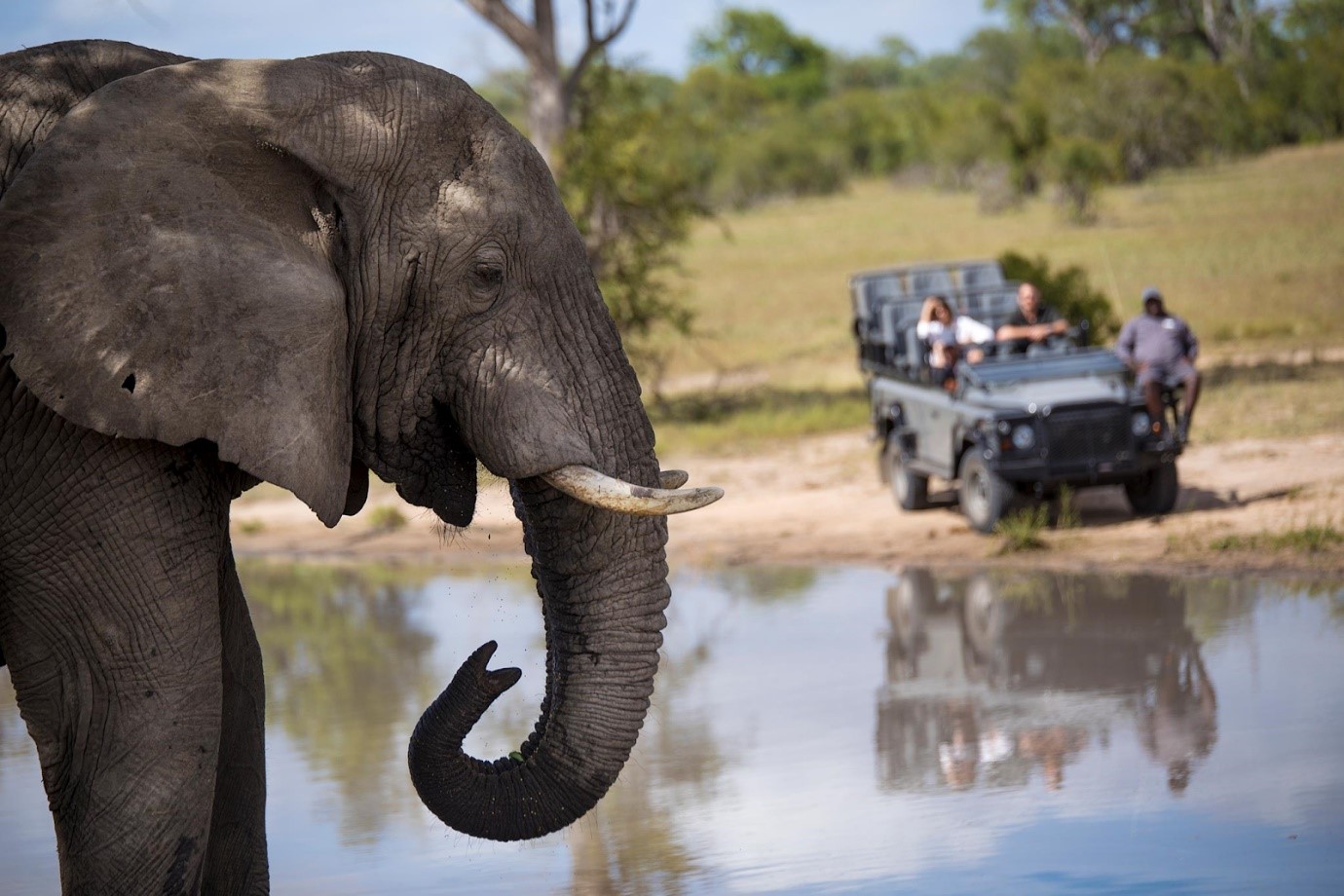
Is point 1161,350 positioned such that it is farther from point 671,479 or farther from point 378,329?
point 378,329

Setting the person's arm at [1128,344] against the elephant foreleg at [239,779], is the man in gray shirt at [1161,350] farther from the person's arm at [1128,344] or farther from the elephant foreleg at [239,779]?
the elephant foreleg at [239,779]

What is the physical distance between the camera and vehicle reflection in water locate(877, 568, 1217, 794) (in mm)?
7523

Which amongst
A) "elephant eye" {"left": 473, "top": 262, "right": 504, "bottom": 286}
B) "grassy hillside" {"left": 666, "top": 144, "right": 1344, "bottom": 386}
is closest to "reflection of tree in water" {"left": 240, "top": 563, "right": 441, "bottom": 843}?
"elephant eye" {"left": 473, "top": 262, "right": 504, "bottom": 286}

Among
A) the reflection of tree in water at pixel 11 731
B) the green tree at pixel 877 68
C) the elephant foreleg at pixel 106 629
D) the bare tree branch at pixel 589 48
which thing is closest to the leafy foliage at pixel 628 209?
the bare tree branch at pixel 589 48

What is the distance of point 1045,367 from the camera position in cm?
1332

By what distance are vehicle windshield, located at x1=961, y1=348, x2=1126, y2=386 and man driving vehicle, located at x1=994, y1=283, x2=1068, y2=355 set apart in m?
0.48

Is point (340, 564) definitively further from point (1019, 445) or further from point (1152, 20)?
point (1152, 20)

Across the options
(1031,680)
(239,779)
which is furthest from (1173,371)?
(239,779)

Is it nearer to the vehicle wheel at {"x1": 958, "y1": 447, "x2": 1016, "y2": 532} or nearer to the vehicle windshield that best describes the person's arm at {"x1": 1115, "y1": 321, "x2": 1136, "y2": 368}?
the vehicle windshield

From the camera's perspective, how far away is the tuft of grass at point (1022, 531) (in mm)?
12398

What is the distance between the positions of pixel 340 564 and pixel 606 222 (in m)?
8.41

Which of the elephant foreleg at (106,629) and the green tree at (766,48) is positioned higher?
the green tree at (766,48)

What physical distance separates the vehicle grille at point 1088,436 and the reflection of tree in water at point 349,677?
441 centimetres

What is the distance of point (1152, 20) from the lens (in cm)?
7431
